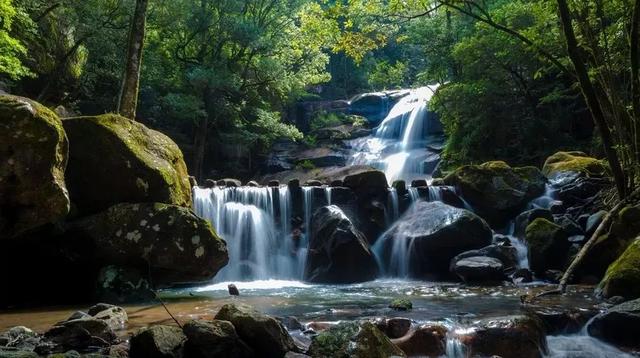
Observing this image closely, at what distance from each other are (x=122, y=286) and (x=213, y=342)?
4368 millimetres

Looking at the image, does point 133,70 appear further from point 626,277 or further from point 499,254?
point 626,277

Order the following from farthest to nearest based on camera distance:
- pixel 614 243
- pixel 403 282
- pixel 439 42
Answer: pixel 439 42, pixel 403 282, pixel 614 243

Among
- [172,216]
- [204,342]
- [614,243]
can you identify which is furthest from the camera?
[614,243]

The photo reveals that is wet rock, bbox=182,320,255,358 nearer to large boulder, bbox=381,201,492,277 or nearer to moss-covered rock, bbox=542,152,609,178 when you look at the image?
large boulder, bbox=381,201,492,277

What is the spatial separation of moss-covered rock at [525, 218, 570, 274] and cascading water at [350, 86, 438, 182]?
11.1 meters

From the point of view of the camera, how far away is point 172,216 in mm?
9320

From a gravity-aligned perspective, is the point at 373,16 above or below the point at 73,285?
above

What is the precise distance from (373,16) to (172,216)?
217 inches

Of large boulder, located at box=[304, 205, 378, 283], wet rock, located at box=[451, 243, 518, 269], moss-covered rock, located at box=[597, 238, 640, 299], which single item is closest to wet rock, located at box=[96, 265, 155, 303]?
large boulder, located at box=[304, 205, 378, 283]

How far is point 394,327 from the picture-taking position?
253 inches

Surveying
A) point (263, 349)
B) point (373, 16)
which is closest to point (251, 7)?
point (373, 16)

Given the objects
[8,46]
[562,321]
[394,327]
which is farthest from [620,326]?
[8,46]

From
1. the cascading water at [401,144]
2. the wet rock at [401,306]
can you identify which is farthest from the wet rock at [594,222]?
the cascading water at [401,144]

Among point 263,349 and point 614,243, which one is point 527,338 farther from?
point 614,243
